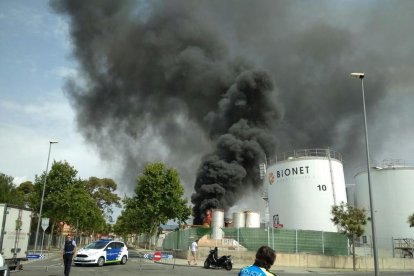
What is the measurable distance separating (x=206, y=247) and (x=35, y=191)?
2074 centimetres

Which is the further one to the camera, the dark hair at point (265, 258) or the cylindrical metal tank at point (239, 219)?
the cylindrical metal tank at point (239, 219)

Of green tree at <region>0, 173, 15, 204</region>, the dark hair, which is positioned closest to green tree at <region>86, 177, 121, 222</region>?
green tree at <region>0, 173, 15, 204</region>

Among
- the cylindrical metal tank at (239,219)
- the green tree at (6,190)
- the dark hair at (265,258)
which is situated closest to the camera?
the dark hair at (265,258)

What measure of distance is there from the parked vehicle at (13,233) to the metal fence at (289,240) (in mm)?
15944

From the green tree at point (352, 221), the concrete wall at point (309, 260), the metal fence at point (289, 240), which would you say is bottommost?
the concrete wall at point (309, 260)

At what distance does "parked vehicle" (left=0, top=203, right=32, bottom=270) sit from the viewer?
14961 mm

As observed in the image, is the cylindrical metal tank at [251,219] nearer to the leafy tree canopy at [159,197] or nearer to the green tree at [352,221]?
the leafy tree canopy at [159,197]

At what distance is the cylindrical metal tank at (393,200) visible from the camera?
40.8 metres

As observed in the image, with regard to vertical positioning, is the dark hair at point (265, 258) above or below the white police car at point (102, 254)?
above

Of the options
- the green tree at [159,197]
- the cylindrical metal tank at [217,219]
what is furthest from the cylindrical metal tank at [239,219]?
the green tree at [159,197]

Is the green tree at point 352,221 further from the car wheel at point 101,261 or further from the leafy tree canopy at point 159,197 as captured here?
the leafy tree canopy at point 159,197

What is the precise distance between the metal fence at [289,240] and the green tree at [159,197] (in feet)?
53.2

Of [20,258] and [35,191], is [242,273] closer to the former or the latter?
[20,258]

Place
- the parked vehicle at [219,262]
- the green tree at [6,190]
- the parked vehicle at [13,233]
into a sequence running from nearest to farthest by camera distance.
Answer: the parked vehicle at [13,233] → the parked vehicle at [219,262] → the green tree at [6,190]
